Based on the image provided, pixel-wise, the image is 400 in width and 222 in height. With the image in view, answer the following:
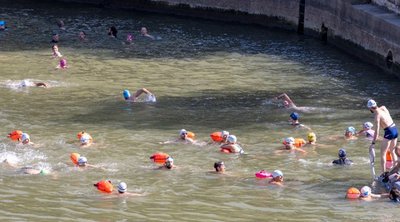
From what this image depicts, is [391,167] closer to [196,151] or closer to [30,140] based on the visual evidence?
Result: [196,151]

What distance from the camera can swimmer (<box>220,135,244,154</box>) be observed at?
30.1 metres

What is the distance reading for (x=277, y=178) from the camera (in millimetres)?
27047

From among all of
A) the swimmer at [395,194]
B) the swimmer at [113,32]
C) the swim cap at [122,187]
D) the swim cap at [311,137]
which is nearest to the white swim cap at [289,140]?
the swim cap at [311,137]

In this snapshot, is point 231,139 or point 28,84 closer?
point 231,139

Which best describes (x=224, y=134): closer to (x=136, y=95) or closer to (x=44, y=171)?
(x=44, y=171)

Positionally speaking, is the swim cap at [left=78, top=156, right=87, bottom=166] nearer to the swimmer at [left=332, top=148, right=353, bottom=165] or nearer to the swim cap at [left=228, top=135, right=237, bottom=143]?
the swim cap at [left=228, top=135, right=237, bottom=143]

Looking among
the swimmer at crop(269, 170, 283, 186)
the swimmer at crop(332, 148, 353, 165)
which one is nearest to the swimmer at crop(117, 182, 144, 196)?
the swimmer at crop(269, 170, 283, 186)

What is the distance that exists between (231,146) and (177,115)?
469cm

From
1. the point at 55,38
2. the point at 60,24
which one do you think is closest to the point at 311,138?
the point at 55,38

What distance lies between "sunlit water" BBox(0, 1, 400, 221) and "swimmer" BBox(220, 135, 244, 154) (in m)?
0.30

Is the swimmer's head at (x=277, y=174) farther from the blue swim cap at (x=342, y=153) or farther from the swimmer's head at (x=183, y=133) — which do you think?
the swimmer's head at (x=183, y=133)

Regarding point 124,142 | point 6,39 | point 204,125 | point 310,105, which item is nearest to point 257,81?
point 310,105

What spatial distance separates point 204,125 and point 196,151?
305 centimetres

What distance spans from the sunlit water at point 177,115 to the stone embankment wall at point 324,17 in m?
0.75
